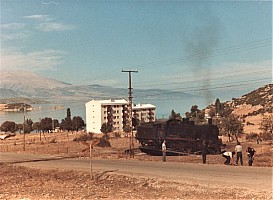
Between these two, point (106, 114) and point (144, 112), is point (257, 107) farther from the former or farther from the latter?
point (106, 114)

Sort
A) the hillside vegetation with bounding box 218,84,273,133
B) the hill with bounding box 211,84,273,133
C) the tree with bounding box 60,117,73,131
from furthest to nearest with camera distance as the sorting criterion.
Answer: the tree with bounding box 60,117,73,131
the hill with bounding box 211,84,273,133
the hillside vegetation with bounding box 218,84,273,133

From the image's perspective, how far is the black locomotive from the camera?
121 ft

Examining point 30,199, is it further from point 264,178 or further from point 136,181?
point 264,178

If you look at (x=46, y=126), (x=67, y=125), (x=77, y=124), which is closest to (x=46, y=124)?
(x=46, y=126)

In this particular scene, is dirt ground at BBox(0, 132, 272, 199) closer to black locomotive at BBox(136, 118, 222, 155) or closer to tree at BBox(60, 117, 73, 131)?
black locomotive at BBox(136, 118, 222, 155)

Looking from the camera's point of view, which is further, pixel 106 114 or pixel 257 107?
pixel 106 114

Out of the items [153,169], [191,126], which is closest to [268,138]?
[191,126]

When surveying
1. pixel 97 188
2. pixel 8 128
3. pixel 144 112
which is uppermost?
pixel 144 112

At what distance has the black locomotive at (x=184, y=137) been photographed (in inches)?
1452

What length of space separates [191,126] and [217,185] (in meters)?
23.0

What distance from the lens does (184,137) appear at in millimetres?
37406

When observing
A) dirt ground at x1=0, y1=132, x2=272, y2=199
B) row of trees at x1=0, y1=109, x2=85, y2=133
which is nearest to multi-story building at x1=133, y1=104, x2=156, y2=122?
row of trees at x1=0, y1=109, x2=85, y2=133

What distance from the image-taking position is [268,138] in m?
53.6

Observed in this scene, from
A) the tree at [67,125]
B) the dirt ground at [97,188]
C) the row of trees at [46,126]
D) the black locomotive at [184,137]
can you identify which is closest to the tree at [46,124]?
the row of trees at [46,126]
